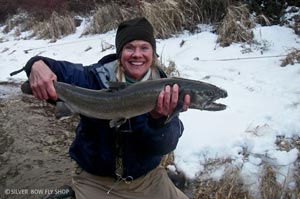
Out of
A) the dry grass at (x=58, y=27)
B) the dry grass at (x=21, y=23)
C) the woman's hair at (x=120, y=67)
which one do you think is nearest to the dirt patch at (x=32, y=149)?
the woman's hair at (x=120, y=67)

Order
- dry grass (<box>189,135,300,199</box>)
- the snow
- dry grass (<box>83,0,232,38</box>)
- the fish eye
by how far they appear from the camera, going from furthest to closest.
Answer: dry grass (<box>83,0,232,38</box>)
the snow
dry grass (<box>189,135,300,199</box>)
the fish eye

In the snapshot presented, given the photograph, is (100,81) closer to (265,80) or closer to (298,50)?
(265,80)

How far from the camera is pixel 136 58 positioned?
3207mm

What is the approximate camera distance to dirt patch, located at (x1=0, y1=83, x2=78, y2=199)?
4277 mm

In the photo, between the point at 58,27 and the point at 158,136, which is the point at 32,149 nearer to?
the point at 158,136

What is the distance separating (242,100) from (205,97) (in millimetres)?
2769

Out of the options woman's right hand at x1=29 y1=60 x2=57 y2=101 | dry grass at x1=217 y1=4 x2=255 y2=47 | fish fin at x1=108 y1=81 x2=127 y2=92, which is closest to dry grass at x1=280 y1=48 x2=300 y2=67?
dry grass at x1=217 y1=4 x2=255 y2=47

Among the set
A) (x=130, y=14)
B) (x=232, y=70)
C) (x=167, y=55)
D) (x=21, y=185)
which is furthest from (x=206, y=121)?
(x=130, y=14)

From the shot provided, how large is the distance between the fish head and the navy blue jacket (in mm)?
417

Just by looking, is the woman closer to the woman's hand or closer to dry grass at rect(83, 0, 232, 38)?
the woman's hand

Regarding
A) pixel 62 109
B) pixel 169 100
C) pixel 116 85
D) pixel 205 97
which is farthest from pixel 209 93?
pixel 62 109

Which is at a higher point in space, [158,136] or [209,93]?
[209,93]

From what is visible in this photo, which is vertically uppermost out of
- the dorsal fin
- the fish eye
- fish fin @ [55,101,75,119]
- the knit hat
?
the knit hat

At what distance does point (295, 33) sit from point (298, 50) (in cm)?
130
